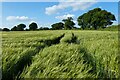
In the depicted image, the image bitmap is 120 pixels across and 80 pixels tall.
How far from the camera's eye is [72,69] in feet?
12.8

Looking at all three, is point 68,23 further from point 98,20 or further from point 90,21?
point 98,20

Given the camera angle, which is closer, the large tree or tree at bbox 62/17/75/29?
the large tree

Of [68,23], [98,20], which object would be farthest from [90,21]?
[68,23]

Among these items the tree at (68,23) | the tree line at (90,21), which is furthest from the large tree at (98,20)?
the tree at (68,23)

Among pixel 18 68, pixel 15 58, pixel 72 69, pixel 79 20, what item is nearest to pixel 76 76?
pixel 72 69

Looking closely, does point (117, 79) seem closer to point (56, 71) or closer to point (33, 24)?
point (56, 71)

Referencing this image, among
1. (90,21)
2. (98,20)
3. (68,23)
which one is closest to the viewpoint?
(98,20)

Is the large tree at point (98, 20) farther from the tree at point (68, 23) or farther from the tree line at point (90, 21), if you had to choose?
the tree at point (68, 23)

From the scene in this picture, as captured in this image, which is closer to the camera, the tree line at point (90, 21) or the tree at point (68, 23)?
the tree line at point (90, 21)

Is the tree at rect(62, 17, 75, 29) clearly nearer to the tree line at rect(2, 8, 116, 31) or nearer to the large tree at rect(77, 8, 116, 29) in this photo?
the tree line at rect(2, 8, 116, 31)

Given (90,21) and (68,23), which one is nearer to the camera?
(90,21)

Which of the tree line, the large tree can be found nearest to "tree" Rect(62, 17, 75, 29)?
the tree line

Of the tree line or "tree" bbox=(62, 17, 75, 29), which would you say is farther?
"tree" bbox=(62, 17, 75, 29)

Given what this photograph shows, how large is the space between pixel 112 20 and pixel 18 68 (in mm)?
62677
